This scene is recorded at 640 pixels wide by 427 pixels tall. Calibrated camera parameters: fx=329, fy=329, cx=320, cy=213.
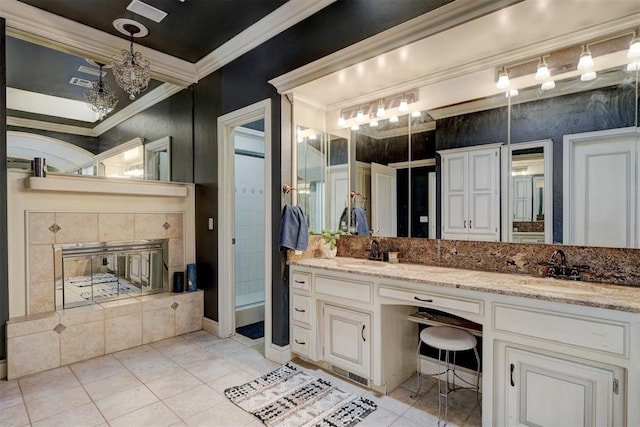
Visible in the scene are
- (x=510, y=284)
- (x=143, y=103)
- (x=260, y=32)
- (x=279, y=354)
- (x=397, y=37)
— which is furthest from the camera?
(x=143, y=103)

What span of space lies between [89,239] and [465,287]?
324 cm

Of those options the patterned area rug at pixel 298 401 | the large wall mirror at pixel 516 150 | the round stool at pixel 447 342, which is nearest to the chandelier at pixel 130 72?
the large wall mirror at pixel 516 150

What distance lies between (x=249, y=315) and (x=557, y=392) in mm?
3095

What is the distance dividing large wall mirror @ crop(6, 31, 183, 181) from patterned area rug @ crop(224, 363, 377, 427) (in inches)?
98.7

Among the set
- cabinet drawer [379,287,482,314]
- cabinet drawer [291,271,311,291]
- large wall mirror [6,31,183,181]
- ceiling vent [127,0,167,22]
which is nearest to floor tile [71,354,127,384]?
cabinet drawer [291,271,311,291]

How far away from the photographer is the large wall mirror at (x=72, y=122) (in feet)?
9.02

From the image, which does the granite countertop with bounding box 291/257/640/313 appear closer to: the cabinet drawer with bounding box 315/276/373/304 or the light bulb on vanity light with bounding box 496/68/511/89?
the cabinet drawer with bounding box 315/276/373/304

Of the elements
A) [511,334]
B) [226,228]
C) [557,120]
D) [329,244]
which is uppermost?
[557,120]

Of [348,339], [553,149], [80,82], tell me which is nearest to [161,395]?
[348,339]

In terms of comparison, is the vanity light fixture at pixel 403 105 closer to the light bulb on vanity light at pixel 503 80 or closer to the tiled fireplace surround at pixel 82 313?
the light bulb on vanity light at pixel 503 80

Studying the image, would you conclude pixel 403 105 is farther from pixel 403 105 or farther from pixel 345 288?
pixel 345 288

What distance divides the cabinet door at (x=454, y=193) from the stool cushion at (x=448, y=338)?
0.69 meters

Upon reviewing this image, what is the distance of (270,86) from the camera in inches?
114

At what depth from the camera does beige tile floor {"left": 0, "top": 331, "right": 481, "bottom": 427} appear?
2.02 metres
